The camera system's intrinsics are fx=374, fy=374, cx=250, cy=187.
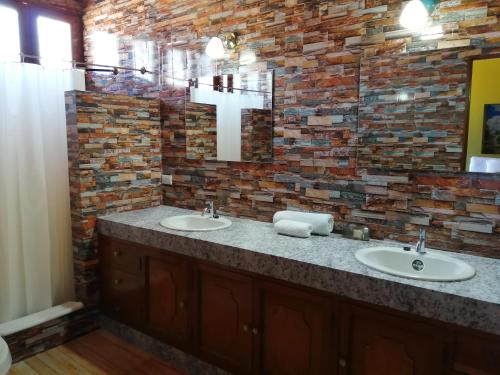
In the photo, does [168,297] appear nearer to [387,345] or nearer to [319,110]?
[387,345]

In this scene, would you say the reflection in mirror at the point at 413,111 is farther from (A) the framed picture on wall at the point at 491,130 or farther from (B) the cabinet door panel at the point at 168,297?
(B) the cabinet door panel at the point at 168,297

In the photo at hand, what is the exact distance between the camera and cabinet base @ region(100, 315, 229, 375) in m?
2.26

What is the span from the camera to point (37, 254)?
2.73 m

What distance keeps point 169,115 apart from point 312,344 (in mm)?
2151

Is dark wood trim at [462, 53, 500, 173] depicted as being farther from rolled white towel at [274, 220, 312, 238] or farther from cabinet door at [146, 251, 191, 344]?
cabinet door at [146, 251, 191, 344]

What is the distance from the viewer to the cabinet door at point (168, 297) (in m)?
2.31

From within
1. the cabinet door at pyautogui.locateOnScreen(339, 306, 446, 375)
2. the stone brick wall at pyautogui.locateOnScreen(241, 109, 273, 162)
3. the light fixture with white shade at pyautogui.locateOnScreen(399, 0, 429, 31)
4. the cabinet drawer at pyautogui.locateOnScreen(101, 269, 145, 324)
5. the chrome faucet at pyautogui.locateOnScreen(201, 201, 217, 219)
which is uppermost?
the light fixture with white shade at pyautogui.locateOnScreen(399, 0, 429, 31)

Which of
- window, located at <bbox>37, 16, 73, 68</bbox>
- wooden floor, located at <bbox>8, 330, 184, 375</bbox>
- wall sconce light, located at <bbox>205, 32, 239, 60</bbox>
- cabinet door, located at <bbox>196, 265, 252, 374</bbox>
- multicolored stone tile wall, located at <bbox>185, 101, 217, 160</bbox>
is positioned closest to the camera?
cabinet door, located at <bbox>196, 265, 252, 374</bbox>

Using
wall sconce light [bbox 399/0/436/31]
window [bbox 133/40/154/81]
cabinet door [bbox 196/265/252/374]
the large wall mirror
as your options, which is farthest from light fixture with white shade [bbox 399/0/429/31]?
window [bbox 133/40/154/81]

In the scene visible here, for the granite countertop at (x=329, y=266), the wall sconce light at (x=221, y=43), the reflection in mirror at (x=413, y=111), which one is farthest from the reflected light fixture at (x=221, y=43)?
the granite countertop at (x=329, y=266)

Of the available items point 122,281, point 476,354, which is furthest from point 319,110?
point 122,281

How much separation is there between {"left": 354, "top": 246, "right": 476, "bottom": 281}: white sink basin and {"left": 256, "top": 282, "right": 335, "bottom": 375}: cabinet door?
0.33 meters

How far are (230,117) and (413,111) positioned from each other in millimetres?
1260

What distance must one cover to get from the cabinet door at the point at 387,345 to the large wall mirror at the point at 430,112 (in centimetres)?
86
